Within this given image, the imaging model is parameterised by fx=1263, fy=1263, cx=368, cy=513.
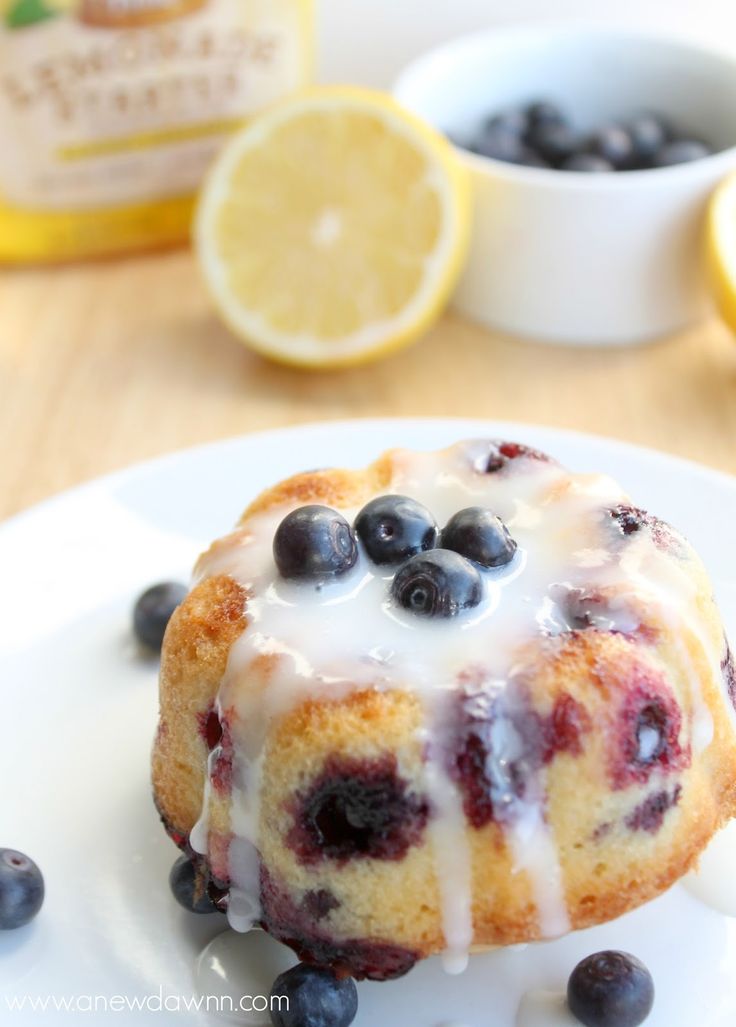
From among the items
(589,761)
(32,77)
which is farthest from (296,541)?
(32,77)

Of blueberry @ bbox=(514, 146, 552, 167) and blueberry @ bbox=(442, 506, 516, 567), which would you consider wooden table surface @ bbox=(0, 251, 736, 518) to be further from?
blueberry @ bbox=(442, 506, 516, 567)

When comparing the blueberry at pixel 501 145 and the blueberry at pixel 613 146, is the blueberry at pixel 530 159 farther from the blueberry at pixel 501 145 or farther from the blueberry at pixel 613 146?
the blueberry at pixel 613 146

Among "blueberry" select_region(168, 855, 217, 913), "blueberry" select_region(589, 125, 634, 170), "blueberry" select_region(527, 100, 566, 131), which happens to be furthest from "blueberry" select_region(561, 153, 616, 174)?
"blueberry" select_region(168, 855, 217, 913)

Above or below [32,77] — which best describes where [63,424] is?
below

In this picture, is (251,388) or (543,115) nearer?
(251,388)

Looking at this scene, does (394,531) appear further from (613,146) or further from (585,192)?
(613,146)

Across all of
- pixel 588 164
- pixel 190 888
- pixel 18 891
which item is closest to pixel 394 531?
pixel 190 888

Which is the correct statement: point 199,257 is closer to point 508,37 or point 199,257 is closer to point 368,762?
point 508,37
